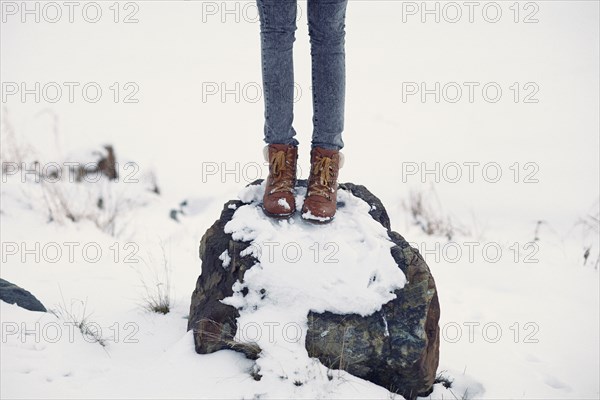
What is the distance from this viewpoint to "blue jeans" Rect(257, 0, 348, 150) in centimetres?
187

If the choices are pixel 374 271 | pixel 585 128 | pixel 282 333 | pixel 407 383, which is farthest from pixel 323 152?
pixel 585 128

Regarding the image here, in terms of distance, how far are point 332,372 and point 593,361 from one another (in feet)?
4.65

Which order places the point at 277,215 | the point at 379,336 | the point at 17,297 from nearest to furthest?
the point at 379,336
the point at 17,297
the point at 277,215

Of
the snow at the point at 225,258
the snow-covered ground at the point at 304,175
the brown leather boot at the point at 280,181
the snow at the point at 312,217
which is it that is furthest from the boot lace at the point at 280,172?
the snow-covered ground at the point at 304,175

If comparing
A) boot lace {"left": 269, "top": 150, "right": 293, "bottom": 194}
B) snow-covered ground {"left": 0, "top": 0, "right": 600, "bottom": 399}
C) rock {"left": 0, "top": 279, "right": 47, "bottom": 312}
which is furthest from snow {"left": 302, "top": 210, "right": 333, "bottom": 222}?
rock {"left": 0, "top": 279, "right": 47, "bottom": 312}

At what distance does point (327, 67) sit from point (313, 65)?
2.6 inches

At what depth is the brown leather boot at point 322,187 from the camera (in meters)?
1.86

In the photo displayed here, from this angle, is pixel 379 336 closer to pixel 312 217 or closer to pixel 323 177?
pixel 312 217

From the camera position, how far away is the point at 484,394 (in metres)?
1.78

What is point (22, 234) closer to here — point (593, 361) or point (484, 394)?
point (484, 394)

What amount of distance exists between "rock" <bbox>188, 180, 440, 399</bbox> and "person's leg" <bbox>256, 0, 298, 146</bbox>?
1.97 feet

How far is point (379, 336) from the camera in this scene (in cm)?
158

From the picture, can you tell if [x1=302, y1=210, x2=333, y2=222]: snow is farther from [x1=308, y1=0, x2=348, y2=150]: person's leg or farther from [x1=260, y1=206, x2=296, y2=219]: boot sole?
[x1=308, y1=0, x2=348, y2=150]: person's leg

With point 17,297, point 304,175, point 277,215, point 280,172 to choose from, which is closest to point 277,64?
point 280,172
